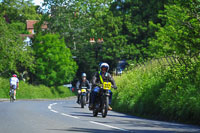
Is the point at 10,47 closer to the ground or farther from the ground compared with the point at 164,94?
farther from the ground

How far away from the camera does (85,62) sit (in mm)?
72562

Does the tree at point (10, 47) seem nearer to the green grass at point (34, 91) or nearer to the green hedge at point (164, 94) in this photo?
the green grass at point (34, 91)

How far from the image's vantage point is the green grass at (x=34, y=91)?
49.8 metres

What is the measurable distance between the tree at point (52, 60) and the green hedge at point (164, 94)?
4247cm

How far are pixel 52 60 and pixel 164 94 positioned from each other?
50.7 meters

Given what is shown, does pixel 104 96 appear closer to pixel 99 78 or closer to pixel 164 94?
pixel 99 78

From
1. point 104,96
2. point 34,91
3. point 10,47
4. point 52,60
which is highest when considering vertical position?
point 52,60

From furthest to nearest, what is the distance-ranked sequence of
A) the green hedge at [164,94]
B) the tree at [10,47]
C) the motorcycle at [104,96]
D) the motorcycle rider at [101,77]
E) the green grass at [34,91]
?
the green grass at [34,91]
the tree at [10,47]
the motorcycle rider at [101,77]
the motorcycle at [104,96]
the green hedge at [164,94]

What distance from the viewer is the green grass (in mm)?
49750

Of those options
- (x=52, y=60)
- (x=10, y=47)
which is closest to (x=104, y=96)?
(x=10, y=47)

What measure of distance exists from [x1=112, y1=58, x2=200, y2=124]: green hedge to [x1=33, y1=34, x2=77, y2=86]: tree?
42.5 m

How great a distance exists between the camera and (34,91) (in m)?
57.0

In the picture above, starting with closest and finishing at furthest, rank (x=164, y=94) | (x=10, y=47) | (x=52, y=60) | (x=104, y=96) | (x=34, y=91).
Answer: (x=104, y=96), (x=164, y=94), (x=10, y=47), (x=34, y=91), (x=52, y=60)

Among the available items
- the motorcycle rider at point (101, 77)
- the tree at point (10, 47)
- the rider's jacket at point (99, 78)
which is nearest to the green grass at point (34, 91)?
the tree at point (10, 47)
